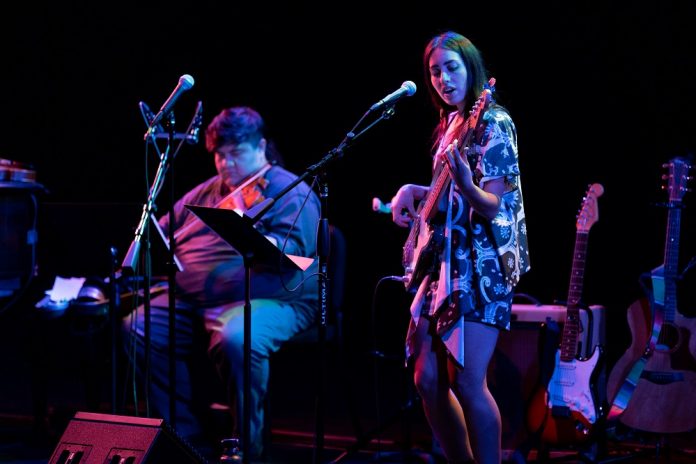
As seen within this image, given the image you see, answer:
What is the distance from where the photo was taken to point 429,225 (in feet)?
9.42

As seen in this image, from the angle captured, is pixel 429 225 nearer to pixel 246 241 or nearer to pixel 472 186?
pixel 472 186

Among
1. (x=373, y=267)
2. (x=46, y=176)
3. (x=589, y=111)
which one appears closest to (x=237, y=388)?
(x=373, y=267)

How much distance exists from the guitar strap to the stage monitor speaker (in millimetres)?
1917

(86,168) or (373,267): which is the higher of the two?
(86,168)

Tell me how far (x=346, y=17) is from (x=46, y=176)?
2259 millimetres

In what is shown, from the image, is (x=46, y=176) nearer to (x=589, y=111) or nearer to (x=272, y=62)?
(x=272, y=62)

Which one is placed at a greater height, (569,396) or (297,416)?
(569,396)

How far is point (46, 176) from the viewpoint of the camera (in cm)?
580

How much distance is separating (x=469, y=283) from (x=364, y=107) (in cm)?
265

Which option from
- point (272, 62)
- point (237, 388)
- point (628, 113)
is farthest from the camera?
point (272, 62)

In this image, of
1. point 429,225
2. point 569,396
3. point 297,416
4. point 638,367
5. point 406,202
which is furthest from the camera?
point 297,416

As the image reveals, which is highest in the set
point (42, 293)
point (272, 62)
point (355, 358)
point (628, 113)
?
point (272, 62)

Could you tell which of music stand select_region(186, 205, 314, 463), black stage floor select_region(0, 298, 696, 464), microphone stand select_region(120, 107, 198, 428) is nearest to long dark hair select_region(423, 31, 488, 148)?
music stand select_region(186, 205, 314, 463)

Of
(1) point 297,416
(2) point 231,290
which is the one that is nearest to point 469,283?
(2) point 231,290
